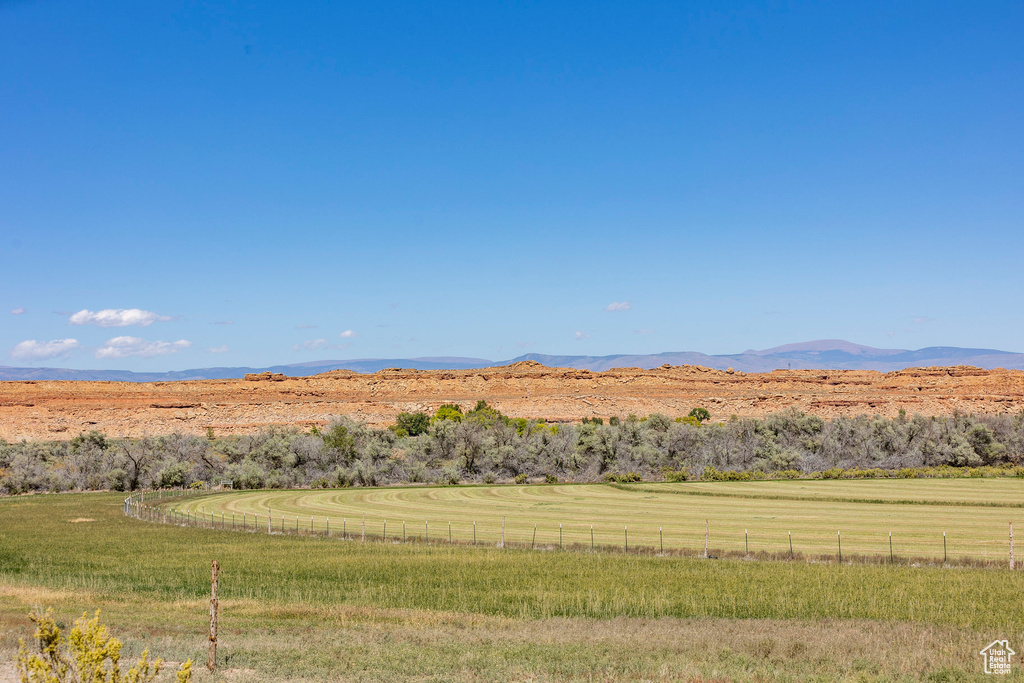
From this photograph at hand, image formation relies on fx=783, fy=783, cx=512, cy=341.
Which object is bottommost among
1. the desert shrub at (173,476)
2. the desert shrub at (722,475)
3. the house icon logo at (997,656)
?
the desert shrub at (722,475)

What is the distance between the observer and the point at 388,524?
144 feet

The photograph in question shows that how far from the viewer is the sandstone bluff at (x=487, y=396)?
362 ft

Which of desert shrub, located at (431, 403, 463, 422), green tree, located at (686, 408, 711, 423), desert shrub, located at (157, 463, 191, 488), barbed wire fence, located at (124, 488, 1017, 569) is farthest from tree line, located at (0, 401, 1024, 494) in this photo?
green tree, located at (686, 408, 711, 423)

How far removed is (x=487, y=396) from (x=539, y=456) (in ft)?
199

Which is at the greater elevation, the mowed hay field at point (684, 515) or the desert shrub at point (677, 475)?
the mowed hay field at point (684, 515)

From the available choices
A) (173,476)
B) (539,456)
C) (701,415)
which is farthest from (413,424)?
(701,415)

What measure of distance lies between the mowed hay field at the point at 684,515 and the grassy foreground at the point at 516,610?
4.77m

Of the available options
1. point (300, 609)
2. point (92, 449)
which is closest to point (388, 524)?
point (300, 609)

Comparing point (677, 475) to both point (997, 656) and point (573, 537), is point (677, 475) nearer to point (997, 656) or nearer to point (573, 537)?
point (573, 537)

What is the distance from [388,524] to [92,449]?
48411 millimetres

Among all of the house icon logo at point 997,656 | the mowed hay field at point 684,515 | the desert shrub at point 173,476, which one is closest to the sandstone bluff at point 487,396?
the desert shrub at point 173,476

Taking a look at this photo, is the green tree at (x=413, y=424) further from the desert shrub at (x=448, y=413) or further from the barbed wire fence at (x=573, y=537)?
the barbed wire fence at (x=573, y=537)

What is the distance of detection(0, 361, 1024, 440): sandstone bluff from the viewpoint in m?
110

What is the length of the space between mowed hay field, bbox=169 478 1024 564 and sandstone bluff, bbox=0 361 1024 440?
5173 cm
